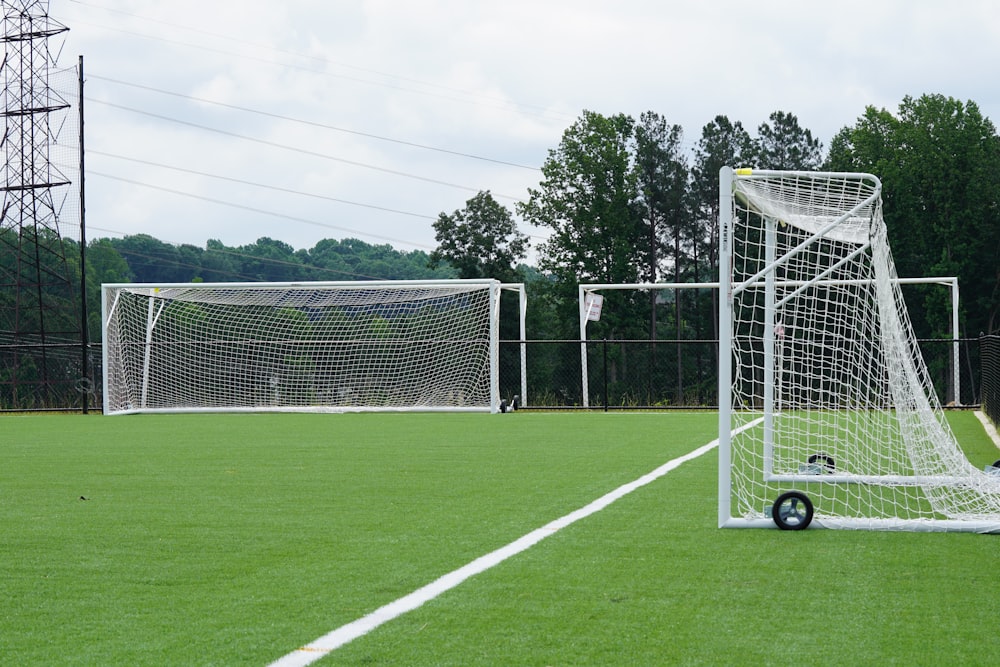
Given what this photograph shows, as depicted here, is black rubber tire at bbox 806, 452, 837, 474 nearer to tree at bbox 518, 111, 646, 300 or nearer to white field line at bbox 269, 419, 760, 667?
white field line at bbox 269, 419, 760, 667

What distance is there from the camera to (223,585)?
16.7 ft

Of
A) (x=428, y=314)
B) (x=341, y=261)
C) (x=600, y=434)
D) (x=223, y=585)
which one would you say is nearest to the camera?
(x=223, y=585)

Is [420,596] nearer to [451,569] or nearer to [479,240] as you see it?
[451,569]

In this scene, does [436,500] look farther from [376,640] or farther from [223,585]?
[376,640]

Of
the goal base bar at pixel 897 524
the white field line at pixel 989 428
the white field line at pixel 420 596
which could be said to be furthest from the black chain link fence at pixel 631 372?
the goal base bar at pixel 897 524

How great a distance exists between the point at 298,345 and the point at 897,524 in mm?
20855

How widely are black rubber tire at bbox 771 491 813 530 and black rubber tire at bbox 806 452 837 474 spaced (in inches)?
102

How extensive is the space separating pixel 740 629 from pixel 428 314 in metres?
22.0

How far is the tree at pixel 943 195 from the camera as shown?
4947 centimetres

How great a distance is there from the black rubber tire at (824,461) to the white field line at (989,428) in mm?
4244

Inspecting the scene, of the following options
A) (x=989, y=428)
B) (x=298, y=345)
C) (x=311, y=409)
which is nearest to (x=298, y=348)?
(x=298, y=345)

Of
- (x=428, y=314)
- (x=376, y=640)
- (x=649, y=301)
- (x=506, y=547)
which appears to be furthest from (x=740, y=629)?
(x=649, y=301)

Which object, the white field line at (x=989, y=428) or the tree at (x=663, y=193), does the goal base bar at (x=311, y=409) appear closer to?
the white field line at (x=989, y=428)

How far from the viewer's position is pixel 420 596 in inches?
187
